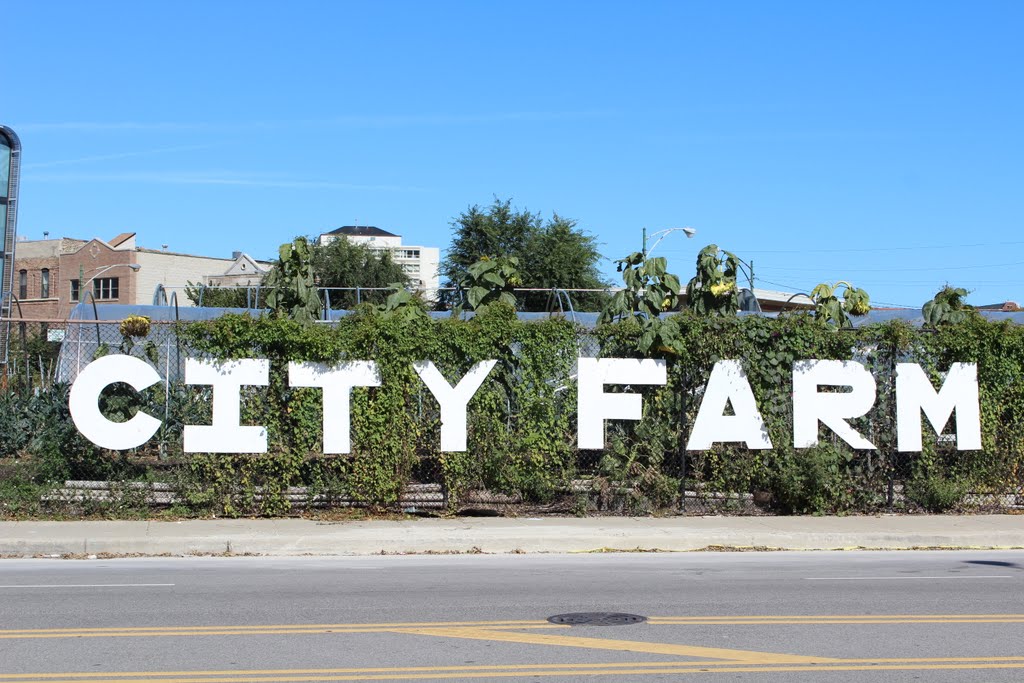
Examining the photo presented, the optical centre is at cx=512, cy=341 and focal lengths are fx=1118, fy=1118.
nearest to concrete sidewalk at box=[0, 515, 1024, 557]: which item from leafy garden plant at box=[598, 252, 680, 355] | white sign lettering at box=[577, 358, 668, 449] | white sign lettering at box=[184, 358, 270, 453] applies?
white sign lettering at box=[184, 358, 270, 453]

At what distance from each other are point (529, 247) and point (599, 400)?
37.8 meters

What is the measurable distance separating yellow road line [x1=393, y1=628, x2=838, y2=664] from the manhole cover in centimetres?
56

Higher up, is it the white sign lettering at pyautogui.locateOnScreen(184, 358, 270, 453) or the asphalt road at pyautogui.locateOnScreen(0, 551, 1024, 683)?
the white sign lettering at pyautogui.locateOnScreen(184, 358, 270, 453)

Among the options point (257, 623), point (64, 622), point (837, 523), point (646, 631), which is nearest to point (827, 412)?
point (837, 523)

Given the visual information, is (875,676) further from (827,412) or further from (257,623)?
(827,412)

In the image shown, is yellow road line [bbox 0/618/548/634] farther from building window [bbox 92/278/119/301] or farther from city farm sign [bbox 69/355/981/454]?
building window [bbox 92/278/119/301]

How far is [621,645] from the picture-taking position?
759 centimetres

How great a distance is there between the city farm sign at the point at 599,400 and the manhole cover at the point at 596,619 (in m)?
6.15

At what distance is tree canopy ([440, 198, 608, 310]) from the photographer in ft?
171

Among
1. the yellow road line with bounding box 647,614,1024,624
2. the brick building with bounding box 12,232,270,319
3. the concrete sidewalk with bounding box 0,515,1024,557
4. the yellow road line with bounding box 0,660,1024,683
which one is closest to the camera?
the yellow road line with bounding box 0,660,1024,683

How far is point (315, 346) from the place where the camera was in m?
14.5

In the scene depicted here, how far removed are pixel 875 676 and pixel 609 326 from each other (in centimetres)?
876

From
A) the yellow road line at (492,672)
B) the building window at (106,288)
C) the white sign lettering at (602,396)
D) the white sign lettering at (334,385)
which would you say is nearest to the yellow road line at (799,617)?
the yellow road line at (492,672)

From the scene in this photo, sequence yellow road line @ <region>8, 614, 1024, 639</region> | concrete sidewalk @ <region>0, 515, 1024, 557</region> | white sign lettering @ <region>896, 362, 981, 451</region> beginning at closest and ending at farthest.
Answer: yellow road line @ <region>8, 614, 1024, 639</region> → concrete sidewalk @ <region>0, 515, 1024, 557</region> → white sign lettering @ <region>896, 362, 981, 451</region>
